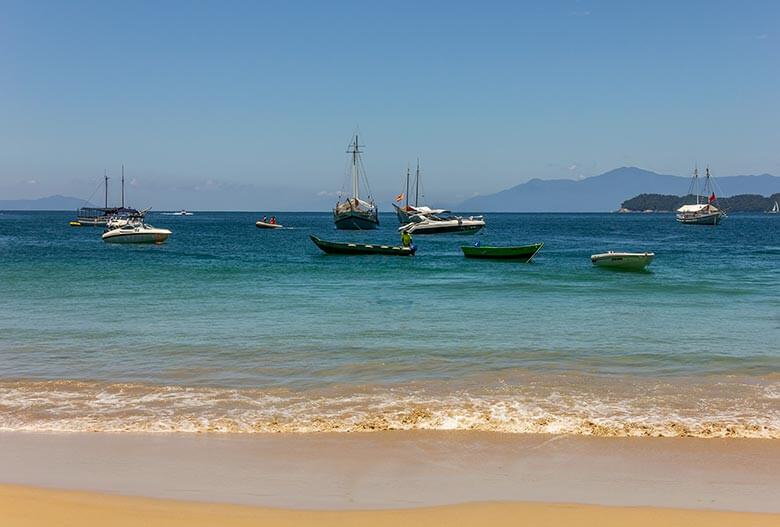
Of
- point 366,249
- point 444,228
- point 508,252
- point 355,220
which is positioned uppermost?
point 355,220

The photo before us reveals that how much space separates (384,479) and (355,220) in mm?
86983

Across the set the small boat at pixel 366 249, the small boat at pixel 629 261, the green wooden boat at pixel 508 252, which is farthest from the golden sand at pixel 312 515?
the small boat at pixel 366 249

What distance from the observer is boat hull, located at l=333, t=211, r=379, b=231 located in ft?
307

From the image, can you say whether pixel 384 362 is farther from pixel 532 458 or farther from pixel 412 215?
pixel 412 215

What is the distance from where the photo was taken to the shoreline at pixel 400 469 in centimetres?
741

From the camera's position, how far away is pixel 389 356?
50.0ft

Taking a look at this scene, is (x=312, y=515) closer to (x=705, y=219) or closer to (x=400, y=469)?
(x=400, y=469)

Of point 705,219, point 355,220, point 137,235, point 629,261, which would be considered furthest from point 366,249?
point 705,219

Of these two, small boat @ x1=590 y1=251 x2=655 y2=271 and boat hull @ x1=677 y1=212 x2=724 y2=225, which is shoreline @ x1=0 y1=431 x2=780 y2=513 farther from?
boat hull @ x1=677 y1=212 x2=724 y2=225

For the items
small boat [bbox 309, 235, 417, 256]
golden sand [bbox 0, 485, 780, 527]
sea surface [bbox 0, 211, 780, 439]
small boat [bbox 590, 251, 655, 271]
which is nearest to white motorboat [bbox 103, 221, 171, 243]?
small boat [bbox 309, 235, 417, 256]

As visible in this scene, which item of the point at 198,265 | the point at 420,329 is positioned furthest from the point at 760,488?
the point at 198,265

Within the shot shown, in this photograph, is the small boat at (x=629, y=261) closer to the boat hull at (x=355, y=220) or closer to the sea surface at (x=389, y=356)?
the sea surface at (x=389, y=356)

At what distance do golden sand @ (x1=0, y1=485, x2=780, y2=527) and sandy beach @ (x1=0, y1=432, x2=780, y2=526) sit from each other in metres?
0.02

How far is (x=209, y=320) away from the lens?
795 inches
